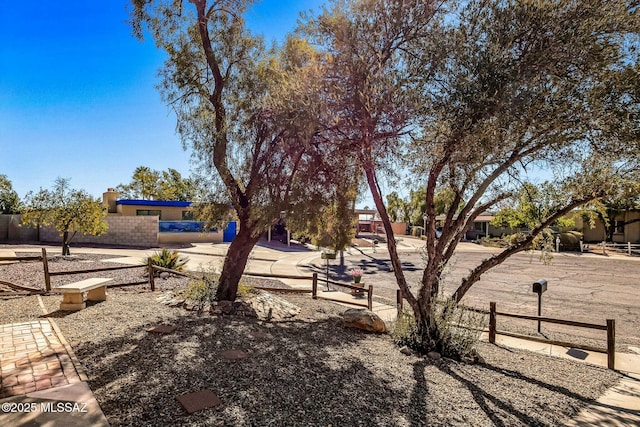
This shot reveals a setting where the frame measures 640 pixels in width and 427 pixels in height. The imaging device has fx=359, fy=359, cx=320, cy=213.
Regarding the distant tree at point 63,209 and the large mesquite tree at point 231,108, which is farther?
the distant tree at point 63,209

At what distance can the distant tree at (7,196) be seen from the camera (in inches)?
1310

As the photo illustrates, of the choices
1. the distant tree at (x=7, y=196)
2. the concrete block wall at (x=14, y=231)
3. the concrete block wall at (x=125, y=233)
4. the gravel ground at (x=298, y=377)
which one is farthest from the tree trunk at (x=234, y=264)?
the distant tree at (x=7, y=196)

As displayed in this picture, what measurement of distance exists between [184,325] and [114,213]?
24103 mm

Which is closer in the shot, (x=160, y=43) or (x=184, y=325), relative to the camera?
(x=184, y=325)

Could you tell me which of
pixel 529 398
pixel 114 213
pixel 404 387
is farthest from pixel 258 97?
pixel 114 213

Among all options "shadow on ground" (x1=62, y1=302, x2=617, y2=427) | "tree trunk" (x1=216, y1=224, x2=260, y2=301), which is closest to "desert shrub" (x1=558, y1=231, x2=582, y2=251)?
"shadow on ground" (x1=62, y1=302, x2=617, y2=427)

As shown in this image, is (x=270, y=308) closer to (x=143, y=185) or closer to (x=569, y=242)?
(x=569, y=242)

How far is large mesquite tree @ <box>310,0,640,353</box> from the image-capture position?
181 inches

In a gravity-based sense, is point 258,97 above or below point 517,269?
above

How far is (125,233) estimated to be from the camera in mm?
22812

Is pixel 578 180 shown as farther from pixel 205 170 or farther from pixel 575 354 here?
pixel 205 170

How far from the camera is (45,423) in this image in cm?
290

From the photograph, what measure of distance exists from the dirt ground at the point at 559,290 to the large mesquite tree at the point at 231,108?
3.70 meters

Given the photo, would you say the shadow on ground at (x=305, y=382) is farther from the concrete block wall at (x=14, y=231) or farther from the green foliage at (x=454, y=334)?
the concrete block wall at (x=14, y=231)
